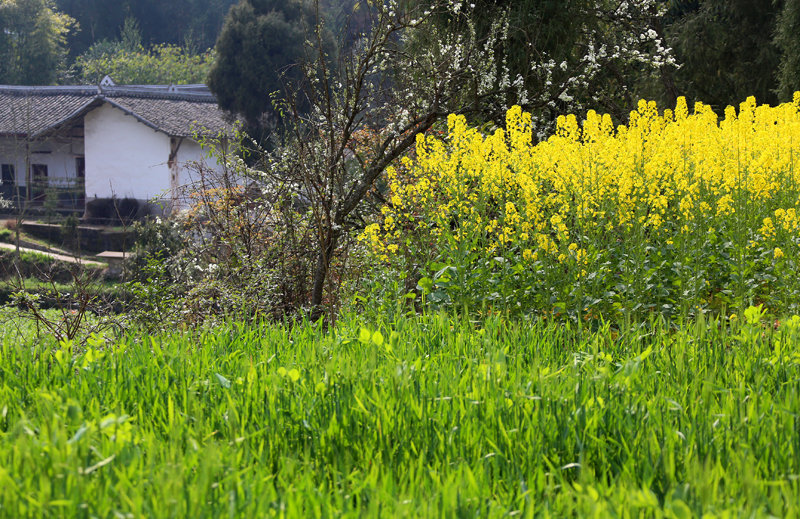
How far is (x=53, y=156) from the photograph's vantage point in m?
34.5

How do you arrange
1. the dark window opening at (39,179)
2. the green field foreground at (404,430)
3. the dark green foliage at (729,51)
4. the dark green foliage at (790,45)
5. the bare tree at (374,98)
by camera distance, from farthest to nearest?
the dark window opening at (39,179) → the dark green foliage at (729,51) → the dark green foliage at (790,45) → the bare tree at (374,98) → the green field foreground at (404,430)

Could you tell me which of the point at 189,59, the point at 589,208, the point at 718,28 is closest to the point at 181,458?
the point at 589,208

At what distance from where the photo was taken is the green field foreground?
1.86 metres

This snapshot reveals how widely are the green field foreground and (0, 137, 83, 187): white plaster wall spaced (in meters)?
33.2

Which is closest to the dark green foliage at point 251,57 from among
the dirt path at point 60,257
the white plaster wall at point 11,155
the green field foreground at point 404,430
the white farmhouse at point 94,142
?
the white farmhouse at point 94,142

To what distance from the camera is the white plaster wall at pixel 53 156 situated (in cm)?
3353

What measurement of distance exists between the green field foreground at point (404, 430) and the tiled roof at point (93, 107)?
2715 centimetres

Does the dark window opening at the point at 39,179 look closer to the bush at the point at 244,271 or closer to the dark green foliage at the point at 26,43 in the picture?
the dark green foliage at the point at 26,43

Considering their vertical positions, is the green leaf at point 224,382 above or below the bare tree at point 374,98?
below

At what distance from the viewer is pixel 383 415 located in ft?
7.98

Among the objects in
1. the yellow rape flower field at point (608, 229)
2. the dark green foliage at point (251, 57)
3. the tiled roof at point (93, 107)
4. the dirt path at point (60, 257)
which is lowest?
the dirt path at point (60, 257)

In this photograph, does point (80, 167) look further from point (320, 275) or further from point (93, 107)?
point (320, 275)

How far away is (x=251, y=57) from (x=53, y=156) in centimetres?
1024

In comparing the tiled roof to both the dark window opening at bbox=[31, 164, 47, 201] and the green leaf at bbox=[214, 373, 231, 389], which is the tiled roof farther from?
the green leaf at bbox=[214, 373, 231, 389]
